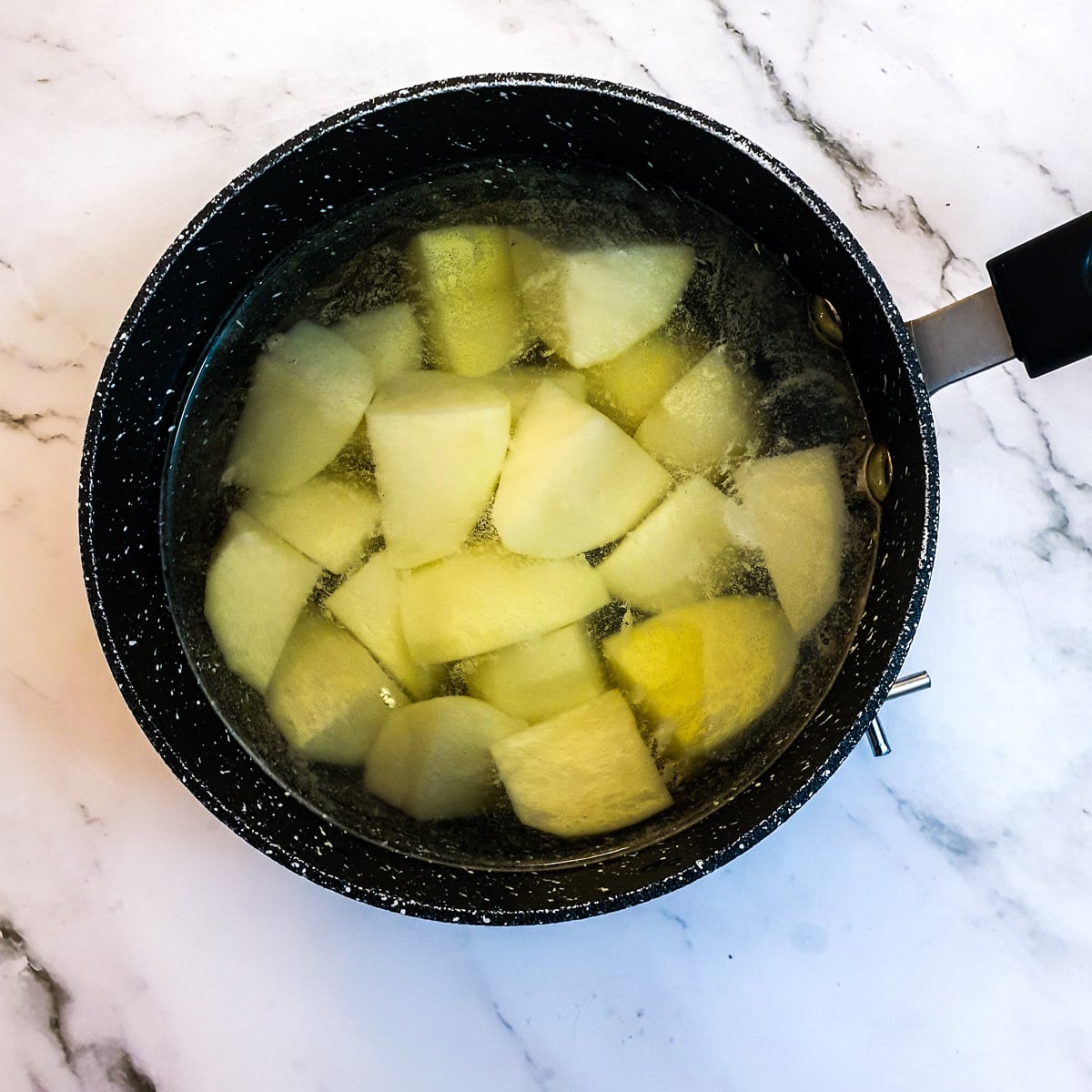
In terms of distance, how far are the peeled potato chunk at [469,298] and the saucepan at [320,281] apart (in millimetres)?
60

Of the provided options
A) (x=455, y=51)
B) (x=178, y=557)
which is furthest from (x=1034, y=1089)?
(x=455, y=51)

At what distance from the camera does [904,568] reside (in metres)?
0.78

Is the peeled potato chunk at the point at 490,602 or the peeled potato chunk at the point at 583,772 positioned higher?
the peeled potato chunk at the point at 490,602

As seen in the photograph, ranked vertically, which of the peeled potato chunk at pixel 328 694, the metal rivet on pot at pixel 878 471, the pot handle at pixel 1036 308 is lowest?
the peeled potato chunk at pixel 328 694

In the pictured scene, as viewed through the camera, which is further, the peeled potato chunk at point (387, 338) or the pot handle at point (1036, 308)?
the peeled potato chunk at point (387, 338)

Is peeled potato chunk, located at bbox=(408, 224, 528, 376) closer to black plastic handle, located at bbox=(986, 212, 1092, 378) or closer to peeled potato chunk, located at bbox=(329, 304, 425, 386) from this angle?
peeled potato chunk, located at bbox=(329, 304, 425, 386)

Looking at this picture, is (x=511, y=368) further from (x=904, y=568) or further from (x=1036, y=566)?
(x=1036, y=566)

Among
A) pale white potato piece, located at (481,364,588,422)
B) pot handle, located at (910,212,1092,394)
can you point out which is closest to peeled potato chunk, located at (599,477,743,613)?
pale white potato piece, located at (481,364,588,422)

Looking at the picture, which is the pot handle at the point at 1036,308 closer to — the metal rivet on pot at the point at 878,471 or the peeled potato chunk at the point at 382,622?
the metal rivet on pot at the point at 878,471

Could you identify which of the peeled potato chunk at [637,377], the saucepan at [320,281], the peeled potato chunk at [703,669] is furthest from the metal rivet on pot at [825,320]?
the peeled potato chunk at [703,669]

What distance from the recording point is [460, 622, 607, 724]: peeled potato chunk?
84 centimetres

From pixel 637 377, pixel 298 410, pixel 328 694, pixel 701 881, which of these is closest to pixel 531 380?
pixel 637 377

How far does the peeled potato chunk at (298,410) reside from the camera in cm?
87

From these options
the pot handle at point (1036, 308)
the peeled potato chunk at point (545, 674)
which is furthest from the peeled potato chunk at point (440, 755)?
the pot handle at point (1036, 308)
